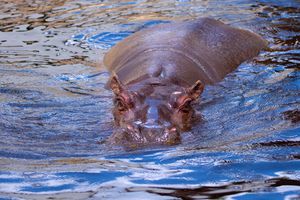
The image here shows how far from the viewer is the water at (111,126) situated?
4.45m

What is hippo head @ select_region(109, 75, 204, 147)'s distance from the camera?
5426 mm

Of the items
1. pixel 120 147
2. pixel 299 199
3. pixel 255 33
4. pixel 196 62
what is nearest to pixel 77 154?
pixel 120 147

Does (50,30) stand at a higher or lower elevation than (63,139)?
higher

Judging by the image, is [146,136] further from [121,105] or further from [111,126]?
[111,126]

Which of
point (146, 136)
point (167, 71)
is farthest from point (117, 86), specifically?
point (167, 71)

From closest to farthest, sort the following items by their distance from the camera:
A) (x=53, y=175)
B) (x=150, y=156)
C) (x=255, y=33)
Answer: (x=53, y=175) < (x=150, y=156) < (x=255, y=33)

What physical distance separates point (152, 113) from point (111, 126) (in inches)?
19.8

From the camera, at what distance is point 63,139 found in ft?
18.8

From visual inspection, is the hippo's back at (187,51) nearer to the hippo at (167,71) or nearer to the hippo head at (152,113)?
the hippo at (167,71)

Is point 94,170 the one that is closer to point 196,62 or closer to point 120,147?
point 120,147

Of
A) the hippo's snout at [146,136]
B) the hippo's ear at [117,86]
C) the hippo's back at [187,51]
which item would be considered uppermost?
the hippo's back at [187,51]

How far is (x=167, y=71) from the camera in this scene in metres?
7.09

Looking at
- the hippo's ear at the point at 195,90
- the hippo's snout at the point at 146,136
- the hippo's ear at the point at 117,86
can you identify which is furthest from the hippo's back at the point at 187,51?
the hippo's snout at the point at 146,136

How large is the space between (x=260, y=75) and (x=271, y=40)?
7.08 feet
